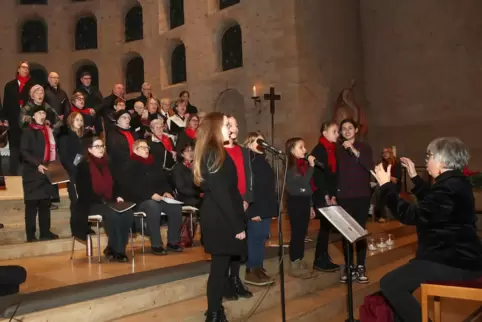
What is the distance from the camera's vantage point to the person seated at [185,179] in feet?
19.2

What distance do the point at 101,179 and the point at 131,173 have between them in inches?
13.3

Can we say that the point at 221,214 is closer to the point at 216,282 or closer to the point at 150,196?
the point at 216,282

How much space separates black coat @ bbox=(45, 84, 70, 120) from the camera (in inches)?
279

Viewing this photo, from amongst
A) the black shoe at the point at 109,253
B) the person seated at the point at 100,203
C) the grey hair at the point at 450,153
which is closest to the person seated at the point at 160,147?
the person seated at the point at 100,203

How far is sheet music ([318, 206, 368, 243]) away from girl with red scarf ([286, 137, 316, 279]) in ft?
3.64

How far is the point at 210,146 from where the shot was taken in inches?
139

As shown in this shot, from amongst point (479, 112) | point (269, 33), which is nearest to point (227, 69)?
point (269, 33)

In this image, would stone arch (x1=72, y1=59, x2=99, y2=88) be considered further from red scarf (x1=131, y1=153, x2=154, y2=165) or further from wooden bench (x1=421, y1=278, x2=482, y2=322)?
wooden bench (x1=421, y1=278, x2=482, y2=322)

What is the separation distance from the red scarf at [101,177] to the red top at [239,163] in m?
1.92

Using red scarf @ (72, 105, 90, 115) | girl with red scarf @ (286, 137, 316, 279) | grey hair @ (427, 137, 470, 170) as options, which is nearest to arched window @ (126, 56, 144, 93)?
red scarf @ (72, 105, 90, 115)

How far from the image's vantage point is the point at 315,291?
4961 mm

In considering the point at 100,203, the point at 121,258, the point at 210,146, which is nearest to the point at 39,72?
the point at 100,203

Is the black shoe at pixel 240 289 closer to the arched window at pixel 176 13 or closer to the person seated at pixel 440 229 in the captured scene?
the person seated at pixel 440 229

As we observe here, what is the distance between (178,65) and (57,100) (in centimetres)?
809
